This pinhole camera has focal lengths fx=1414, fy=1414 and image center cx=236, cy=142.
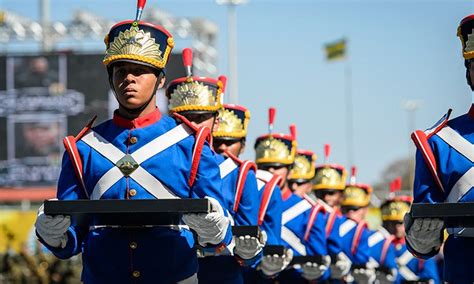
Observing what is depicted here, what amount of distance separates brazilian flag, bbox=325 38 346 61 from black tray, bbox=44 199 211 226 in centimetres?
5448

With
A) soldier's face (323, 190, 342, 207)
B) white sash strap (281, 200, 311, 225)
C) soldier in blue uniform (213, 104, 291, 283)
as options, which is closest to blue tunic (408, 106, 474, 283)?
soldier in blue uniform (213, 104, 291, 283)

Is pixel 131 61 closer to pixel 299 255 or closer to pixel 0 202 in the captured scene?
pixel 299 255

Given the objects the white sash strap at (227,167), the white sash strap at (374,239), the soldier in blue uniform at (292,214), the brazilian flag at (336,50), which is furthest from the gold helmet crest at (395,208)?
the brazilian flag at (336,50)

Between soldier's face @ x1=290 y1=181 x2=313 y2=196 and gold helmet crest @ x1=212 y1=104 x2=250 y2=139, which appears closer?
gold helmet crest @ x1=212 y1=104 x2=250 y2=139

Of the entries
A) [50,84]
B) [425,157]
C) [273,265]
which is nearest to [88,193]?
[425,157]

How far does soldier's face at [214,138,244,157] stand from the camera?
1198 cm

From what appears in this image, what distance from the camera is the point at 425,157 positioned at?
25.8 feet

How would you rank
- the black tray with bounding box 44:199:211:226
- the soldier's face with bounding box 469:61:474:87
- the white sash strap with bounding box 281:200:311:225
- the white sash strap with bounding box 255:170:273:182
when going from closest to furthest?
the black tray with bounding box 44:199:211:226 → the soldier's face with bounding box 469:61:474:87 → the white sash strap with bounding box 255:170:273:182 → the white sash strap with bounding box 281:200:311:225

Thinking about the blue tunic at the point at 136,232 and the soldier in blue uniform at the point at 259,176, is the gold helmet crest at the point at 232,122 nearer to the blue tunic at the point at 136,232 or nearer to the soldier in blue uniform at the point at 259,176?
the soldier in blue uniform at the point at 259,176

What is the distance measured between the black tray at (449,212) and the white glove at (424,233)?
5 cm

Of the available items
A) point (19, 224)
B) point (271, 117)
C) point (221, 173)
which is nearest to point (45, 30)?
point (19, 224)

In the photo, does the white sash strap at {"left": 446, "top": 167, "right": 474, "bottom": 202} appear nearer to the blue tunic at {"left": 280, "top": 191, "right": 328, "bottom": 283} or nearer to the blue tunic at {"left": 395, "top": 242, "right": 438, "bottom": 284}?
the blue tunic at {"left": 280, "top": 191, "right": 328, "bottom": 283}

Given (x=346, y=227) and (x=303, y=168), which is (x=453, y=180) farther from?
(x=346, y=227)

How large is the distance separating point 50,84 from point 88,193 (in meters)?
28.8
